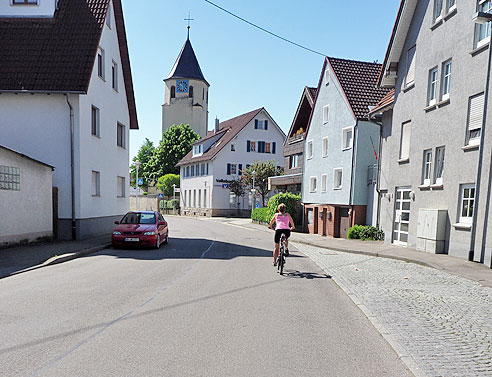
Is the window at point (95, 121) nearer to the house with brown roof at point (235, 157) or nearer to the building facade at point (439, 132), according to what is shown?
the building facade at point (439, 132)

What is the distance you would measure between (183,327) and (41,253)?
8854mm

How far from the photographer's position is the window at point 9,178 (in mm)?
12969

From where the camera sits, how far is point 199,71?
7306 centimetres

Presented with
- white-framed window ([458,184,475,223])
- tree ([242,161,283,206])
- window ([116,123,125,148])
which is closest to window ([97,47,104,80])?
window ([116,123,125,148])

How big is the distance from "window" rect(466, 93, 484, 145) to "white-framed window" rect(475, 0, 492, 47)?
1.62 metres

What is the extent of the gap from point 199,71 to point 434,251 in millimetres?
65582

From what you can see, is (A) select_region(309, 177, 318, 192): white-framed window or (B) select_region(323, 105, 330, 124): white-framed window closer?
(B) select_region(323, 105, 330, 124): white-framed window

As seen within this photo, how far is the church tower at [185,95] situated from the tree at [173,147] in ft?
13.5

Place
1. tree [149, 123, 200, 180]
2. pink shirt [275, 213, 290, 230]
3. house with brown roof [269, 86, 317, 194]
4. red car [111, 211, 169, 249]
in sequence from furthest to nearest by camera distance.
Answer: tree [149, 123, 200, 180]
house with brown roof [269, 86, 317, 194]
red car [111, 211, 169, 249]
pink shirt [275, 213, 290, 230]

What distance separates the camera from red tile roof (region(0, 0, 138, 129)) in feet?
53.2

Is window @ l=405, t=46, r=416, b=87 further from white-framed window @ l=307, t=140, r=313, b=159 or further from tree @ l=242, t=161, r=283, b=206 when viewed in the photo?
tree @ l=242, t=161, r=283, b=206

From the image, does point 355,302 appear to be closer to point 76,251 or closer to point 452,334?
point 452,334

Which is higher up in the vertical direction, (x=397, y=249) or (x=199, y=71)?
(x=199, y=71)

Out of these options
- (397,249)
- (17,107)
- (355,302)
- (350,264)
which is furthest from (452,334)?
(17,107)
